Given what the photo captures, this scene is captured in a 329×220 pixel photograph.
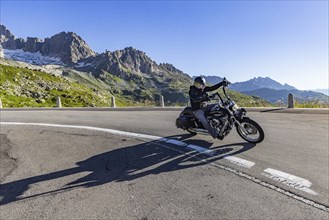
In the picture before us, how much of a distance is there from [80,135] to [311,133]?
7.28 metres

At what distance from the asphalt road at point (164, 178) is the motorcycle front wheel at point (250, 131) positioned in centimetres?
18

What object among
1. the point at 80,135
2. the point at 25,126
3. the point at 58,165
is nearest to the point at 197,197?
the point at 58,165

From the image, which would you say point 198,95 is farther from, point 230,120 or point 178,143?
point 178,143

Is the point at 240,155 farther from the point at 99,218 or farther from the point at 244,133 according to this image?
the point at 99,218

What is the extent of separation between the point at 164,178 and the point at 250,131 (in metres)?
3.18

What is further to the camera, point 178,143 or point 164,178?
point 178,143

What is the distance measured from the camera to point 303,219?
10.8 feet

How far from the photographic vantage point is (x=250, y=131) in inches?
268

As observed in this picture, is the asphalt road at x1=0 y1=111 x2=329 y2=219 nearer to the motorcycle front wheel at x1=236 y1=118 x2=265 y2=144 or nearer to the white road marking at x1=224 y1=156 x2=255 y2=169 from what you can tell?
the white road marking at x1=224 y1=156 x2=255 y2=169

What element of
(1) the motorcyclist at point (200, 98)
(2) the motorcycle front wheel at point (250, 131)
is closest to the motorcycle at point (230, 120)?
(2) the motorcycle front wheel at point (250, 131)

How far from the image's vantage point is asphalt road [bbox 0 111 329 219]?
366 centimetres

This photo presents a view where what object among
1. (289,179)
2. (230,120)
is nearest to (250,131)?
(230,120)

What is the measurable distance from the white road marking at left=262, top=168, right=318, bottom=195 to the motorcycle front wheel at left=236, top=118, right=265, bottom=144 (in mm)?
1810

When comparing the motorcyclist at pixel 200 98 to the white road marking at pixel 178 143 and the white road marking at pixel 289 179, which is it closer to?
the white road marking at pixel 178 143
